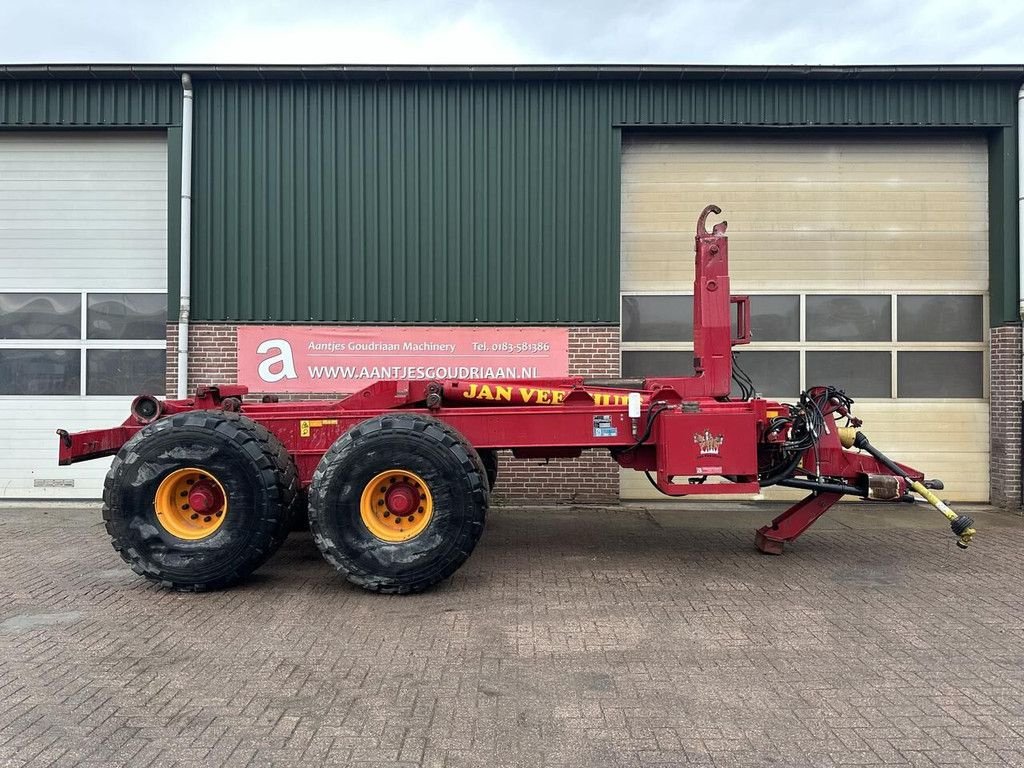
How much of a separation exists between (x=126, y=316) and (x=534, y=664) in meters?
7.87

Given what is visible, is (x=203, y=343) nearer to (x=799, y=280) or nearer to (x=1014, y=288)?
(x=799, y=280)

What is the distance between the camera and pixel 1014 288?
9.09 metres

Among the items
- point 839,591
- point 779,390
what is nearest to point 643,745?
point 839,591

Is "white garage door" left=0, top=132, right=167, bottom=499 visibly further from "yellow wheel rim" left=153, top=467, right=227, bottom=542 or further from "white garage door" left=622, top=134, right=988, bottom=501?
"white garage door" left=622, top=134, right=988, bottom=501

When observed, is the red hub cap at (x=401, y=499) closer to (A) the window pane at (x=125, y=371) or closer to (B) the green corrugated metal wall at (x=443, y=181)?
(B) the green corrugated metal wall at (x=443, y=181)

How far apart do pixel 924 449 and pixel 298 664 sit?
28.4 ft

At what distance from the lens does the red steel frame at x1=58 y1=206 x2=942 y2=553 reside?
555cm

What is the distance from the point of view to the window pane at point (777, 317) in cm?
941

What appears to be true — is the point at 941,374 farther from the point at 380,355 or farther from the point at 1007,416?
the point at 380,355

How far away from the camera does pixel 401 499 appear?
5062mm

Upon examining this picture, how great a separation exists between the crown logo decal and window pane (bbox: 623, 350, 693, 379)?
3.90 m

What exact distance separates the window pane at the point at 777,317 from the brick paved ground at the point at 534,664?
12.3 ft

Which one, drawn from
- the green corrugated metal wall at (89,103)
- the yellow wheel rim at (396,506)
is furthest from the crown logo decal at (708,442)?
the green corrugated metal wall at (89,103)

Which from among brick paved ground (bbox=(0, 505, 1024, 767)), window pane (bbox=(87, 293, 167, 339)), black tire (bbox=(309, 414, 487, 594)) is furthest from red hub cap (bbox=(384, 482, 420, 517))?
window pane (bbox=(87, 293, 167, 339))
